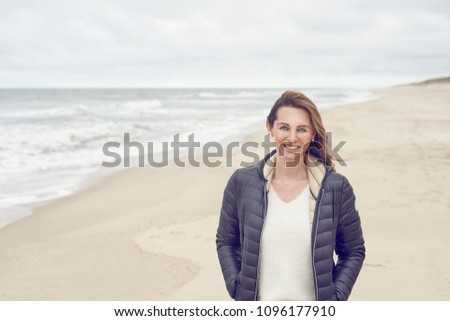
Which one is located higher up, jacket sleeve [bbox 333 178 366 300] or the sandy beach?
jacket sleeve [bbox 333 178 366 300]

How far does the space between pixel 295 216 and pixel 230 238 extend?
450 mm

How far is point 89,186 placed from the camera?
1034cm

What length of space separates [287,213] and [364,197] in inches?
259

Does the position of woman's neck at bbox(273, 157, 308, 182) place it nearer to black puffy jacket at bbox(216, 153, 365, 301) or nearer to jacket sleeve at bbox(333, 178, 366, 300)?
black puffy jacket at bbox(216, 153, 365, 301)

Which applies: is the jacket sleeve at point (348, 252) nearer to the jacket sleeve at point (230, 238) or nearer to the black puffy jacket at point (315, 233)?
the black puffy jacket at point (315, 233)

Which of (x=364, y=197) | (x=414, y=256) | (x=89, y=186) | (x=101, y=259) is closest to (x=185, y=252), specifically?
(x=101, y=259)

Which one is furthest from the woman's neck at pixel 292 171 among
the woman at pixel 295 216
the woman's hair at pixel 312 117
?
the woman's hair at pixel 312 117

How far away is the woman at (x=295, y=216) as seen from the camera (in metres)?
2.52

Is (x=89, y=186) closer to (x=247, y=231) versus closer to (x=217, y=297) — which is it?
(x=217, y=297)

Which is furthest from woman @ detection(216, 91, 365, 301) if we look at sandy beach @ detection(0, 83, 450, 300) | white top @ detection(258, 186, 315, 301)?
sandy beach @ detection(0, 83, 450, 300)

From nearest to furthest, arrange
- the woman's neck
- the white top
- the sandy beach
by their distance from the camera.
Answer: the white top < the woman's neck < the sandy beach

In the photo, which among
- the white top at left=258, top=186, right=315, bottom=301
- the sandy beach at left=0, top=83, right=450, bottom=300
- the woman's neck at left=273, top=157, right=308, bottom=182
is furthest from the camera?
the sandy beach at left=0, top=83, right=450, bottom=300

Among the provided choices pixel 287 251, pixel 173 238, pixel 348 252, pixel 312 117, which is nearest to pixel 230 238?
pixel 287 251

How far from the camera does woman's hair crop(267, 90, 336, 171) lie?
2548 millimetres
